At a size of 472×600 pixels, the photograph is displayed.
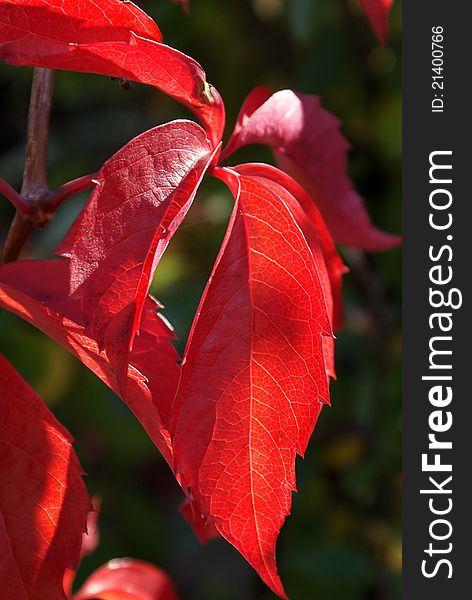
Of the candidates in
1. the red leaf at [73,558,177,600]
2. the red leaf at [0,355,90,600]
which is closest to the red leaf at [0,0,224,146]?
the red leaf at [0,355,90,600]

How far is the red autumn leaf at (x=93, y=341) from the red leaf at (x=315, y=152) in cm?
13

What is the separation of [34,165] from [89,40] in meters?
0.11

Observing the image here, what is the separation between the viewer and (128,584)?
822 mm

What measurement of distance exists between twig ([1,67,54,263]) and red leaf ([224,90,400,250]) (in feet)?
0.39

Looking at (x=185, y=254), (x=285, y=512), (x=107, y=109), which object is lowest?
(x=285, y=512)

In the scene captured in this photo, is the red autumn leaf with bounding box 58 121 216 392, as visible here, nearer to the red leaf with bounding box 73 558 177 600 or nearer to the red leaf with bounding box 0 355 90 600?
the red leaf with bounding box 0 355 90 600

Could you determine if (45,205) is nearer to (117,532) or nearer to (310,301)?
(310,301)

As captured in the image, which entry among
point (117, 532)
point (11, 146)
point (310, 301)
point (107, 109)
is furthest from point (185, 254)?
point (310, 301)

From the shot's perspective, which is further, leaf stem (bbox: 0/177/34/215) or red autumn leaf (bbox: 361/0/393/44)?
red autumn leaf (bbox: 361/0/393/44)

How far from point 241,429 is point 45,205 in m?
0.18

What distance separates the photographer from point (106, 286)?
1.45 ft

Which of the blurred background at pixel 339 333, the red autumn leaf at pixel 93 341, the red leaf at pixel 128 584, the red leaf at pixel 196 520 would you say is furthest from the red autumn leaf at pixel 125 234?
the blurred background at pixel 339 333

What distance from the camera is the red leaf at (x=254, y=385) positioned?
0.48 meters

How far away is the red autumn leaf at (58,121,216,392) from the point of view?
0.44 metres
